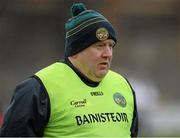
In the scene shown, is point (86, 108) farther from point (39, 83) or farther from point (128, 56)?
point (128, 56)

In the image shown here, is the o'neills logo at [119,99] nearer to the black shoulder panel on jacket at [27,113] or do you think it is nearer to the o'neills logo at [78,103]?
the o'neills logo at [78,103]

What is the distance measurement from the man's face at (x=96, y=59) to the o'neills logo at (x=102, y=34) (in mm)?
22

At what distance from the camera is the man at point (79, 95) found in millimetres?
3820

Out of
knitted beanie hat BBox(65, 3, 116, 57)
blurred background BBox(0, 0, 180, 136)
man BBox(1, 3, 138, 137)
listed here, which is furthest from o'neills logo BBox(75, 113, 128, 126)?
blurred background BBox(0, 0, 180, 136)

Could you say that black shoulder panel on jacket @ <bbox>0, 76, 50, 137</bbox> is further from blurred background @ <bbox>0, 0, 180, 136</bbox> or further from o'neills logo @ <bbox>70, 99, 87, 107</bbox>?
blurred background @ <bbox>0, 0, 180, 136</bbox>

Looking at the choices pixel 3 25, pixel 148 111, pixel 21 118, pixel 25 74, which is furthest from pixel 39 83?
pixel 3 25

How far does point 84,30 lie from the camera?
4.14m

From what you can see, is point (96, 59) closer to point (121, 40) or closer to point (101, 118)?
point (101, 118)

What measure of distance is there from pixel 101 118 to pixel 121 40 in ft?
71.2

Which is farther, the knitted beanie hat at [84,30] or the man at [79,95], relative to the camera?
the knitted beanie hat at [84,30]

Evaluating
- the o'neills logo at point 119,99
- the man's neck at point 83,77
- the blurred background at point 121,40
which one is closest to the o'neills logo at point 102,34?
the man's neck at point 83,77

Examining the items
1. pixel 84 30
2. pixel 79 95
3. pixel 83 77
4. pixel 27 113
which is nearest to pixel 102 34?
pixel 84 30

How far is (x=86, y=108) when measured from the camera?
4.00m

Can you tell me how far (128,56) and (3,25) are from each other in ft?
13.6
